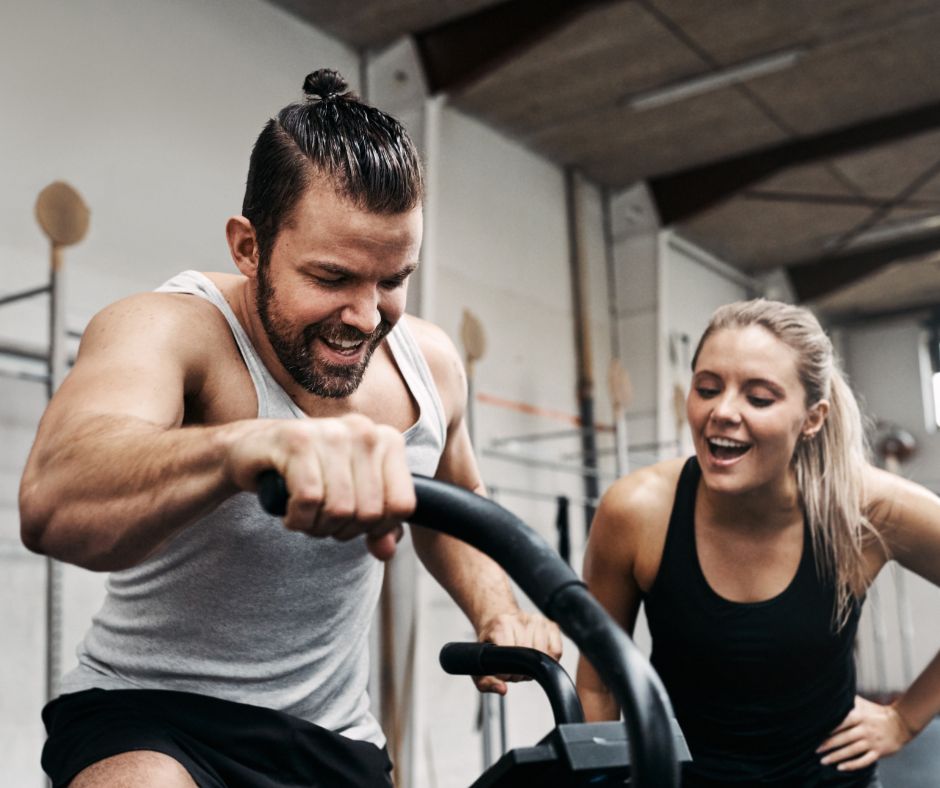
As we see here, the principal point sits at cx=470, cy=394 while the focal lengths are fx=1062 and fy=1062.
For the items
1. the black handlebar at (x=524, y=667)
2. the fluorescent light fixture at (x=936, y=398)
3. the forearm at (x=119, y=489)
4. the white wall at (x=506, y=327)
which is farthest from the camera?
the fluorescent light fixture at (x=936, y=398)

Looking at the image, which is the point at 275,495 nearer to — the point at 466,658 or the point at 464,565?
the point at 466,658

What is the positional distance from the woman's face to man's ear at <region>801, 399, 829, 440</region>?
0.12 ft

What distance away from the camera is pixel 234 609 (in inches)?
49.2

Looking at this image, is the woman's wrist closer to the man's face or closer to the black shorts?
the black shorts

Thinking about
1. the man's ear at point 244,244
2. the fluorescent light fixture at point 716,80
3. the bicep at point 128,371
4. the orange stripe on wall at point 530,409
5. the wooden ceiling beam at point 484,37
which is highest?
the fluorescent light fixture at point 716,80

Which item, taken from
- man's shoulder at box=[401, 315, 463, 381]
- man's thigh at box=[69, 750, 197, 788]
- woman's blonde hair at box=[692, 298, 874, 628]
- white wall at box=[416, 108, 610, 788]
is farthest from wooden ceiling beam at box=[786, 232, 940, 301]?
man's thigh at box=[69, 750, 197, 788]

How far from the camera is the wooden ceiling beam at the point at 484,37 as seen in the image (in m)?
5.01

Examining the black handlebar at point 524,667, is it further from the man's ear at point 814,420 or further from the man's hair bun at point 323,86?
the man's ear at point 814,420

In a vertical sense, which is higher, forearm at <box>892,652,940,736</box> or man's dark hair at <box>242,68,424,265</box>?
man's dark hair at <box>242,68,424,265</box>

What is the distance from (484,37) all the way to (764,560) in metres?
3.81

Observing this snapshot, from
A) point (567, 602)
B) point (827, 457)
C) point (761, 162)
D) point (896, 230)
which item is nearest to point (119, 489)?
point (567, 602)

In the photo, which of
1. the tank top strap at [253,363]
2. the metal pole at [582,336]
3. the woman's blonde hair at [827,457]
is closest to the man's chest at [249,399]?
the tank top strap at [253,363]

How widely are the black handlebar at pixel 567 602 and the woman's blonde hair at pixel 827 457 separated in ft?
4.74

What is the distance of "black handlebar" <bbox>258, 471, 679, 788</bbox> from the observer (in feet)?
2.00
